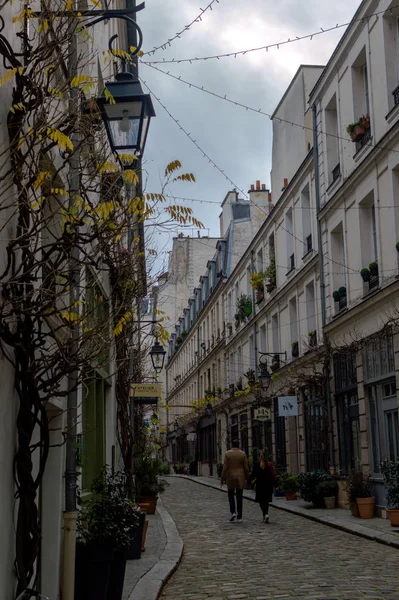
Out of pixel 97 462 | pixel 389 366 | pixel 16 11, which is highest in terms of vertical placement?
pixel 16 11

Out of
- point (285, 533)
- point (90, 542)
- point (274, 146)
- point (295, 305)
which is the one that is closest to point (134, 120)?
point (90, 542)

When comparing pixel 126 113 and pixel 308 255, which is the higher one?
pixel 308 255

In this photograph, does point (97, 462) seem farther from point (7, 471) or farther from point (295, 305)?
point (295, 305)

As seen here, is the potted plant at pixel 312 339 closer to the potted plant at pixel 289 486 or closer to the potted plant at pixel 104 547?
the potted plant at pixel 289 486

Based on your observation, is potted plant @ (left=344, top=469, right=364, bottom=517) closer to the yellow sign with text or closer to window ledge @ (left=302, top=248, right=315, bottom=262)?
the yellow sign with text

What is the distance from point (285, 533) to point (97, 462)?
479cm

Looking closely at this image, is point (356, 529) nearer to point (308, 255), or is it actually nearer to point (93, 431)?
point (93, 431)

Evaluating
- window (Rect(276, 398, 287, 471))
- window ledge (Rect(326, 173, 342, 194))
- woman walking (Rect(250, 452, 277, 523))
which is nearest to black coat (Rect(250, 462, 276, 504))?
woman walking (Rect(250, 452, 277, 523))

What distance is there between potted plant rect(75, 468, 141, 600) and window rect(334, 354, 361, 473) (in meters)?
11.5

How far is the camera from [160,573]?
377 inches

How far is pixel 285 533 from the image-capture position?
48.9 ft

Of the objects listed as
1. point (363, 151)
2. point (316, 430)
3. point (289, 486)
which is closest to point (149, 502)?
point (289, 486)

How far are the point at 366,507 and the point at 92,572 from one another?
11.0 m

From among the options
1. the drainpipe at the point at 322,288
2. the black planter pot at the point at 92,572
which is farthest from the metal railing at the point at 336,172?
the black planter pot at the point at 92,572
